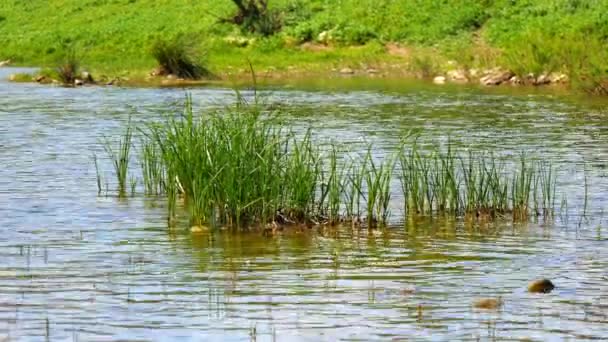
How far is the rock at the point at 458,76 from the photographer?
34219 millimetres

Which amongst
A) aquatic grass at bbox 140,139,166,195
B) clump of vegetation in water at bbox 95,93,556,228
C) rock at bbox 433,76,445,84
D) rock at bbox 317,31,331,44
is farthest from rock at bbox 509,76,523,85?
clump of vegetation in water at bbox 95,93,556,228

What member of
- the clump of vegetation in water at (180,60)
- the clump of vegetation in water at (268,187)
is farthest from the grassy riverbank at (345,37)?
the clump of vegetation in water at (268,187)

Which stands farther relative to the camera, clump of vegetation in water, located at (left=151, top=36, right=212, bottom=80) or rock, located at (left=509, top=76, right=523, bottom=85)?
clump of vegetation in water, located at (left=151, top=36, right=212, bottom=80)

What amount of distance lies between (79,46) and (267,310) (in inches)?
1526

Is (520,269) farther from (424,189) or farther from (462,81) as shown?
(462,81)

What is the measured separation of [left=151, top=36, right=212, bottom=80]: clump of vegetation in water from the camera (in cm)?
3425

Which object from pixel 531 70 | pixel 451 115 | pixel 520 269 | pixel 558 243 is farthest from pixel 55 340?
pixel 531 70

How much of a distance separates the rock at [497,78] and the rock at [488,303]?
24.4m

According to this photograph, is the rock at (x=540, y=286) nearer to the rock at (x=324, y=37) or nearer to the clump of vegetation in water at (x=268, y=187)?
the clump of vegetation in water at (x=268, y=187)

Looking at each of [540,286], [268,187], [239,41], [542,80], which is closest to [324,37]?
[239,41]

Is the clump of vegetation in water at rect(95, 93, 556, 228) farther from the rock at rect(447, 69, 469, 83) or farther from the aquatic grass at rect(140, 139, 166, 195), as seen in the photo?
the rock at rect(447, 69, 469, 83)

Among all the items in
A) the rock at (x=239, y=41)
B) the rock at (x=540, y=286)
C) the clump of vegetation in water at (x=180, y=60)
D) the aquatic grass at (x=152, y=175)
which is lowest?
the rock at (x=540, y=286)

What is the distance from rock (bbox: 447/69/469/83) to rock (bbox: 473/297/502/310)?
1010 inches

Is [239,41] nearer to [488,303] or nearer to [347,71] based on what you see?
[347,71]
